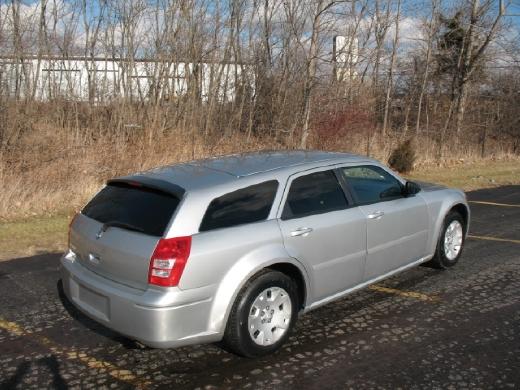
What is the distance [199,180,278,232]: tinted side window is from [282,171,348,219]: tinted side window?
18 centimetres

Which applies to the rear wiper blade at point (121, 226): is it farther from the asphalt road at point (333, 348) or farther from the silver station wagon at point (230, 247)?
the asphalt road at point (333, 348)

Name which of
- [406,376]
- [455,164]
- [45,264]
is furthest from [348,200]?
[455,164]

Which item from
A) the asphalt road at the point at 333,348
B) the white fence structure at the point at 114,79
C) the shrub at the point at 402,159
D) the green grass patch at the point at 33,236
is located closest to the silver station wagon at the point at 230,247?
the asphalt road at the point at 333,348

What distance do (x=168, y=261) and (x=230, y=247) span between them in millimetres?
463

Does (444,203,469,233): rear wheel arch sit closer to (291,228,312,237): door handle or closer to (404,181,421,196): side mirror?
(404,181,421,196): side mirror

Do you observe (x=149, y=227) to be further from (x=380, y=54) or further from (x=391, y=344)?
(x=380, y=54)

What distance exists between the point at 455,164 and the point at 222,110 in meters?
9.07

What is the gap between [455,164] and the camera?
1981 cm

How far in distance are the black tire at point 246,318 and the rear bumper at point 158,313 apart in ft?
0.42

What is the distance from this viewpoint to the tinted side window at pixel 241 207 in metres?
3.89

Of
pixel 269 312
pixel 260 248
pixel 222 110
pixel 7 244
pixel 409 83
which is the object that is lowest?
pixel 7 244

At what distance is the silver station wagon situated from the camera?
3646mm

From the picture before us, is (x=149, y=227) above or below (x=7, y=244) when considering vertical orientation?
above

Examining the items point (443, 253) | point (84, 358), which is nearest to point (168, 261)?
point (84, 358)
